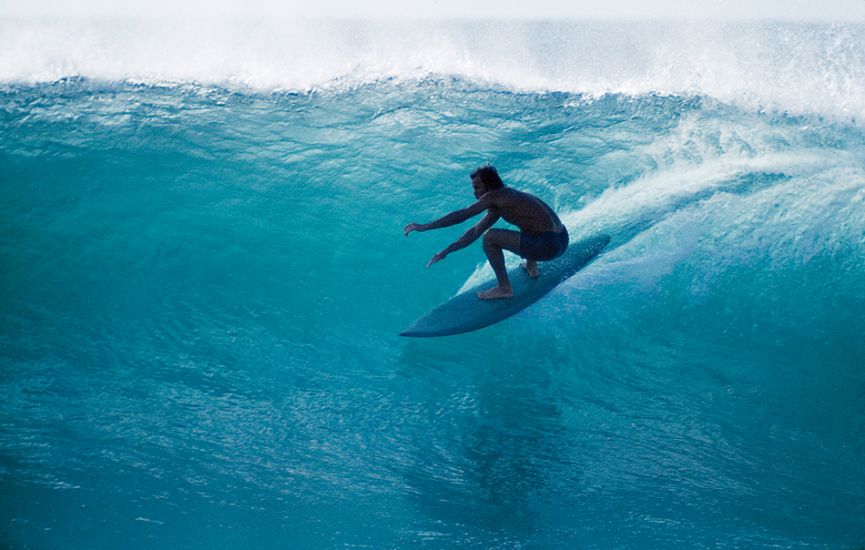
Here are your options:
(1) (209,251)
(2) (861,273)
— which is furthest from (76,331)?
(2) (861,273)

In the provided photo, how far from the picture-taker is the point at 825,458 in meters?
4.23

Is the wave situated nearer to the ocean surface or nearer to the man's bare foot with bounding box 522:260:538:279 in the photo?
the ocean surface

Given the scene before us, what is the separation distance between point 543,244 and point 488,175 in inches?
23.1

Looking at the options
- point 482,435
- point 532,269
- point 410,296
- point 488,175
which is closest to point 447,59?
point 410,296

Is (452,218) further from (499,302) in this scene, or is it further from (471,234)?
(499,302)

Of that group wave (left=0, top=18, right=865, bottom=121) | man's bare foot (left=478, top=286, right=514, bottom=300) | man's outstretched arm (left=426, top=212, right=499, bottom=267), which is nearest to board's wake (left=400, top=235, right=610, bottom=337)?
man's bare foot (left=478, top=286, right=514, bottom=300)

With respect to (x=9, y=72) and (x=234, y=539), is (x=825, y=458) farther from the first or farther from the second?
(x=9, y=72)

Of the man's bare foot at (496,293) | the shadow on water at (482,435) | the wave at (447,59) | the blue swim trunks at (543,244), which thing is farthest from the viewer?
the wave at (447,59)

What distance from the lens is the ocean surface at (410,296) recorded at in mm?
3889

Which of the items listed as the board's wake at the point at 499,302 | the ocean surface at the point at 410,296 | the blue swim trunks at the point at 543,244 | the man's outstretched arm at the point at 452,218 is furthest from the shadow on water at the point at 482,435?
the man's outstretched arm at the point at 452,218

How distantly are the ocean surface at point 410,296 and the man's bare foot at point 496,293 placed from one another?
1.19ft

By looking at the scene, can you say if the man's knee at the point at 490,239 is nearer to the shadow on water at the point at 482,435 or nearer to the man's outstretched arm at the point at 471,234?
the man's outstretched arm at the point at 471,234

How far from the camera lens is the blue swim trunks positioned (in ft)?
15.3

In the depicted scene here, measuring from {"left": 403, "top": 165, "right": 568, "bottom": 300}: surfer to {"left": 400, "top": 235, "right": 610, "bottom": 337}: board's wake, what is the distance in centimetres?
10
